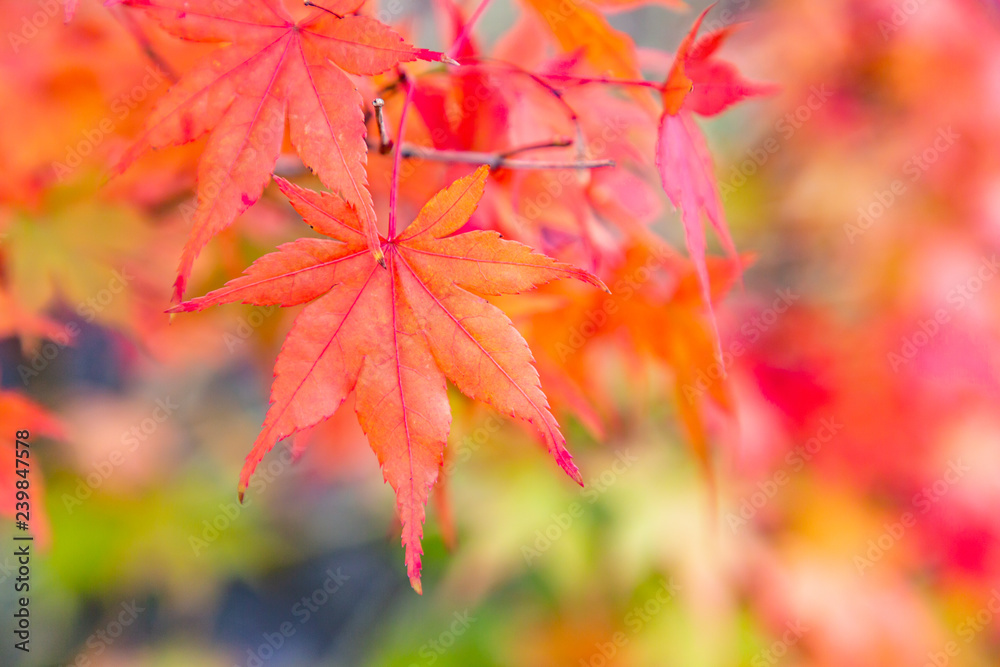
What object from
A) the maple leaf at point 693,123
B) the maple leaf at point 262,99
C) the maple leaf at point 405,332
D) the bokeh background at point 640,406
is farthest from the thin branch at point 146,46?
the maple leaf at point 693,123

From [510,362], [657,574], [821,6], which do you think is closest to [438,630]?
[657,574]

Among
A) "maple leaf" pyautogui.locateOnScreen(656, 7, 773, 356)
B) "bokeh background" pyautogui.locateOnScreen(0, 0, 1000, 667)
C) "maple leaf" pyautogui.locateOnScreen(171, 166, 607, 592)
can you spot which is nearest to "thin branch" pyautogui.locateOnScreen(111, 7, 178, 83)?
"bokeh background" pyautogui.locateOnScreen(0, 0, 1000, 667)

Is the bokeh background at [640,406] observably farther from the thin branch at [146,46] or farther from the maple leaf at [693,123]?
the maple leaf at [693,123]

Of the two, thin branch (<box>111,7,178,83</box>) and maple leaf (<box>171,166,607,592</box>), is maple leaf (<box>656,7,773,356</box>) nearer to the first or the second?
maple leaf (<box>171,166,607,592</box>)

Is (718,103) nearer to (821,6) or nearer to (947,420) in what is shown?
(947,420)

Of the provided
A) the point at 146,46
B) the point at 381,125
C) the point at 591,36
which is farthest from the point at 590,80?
the point at 146,46
